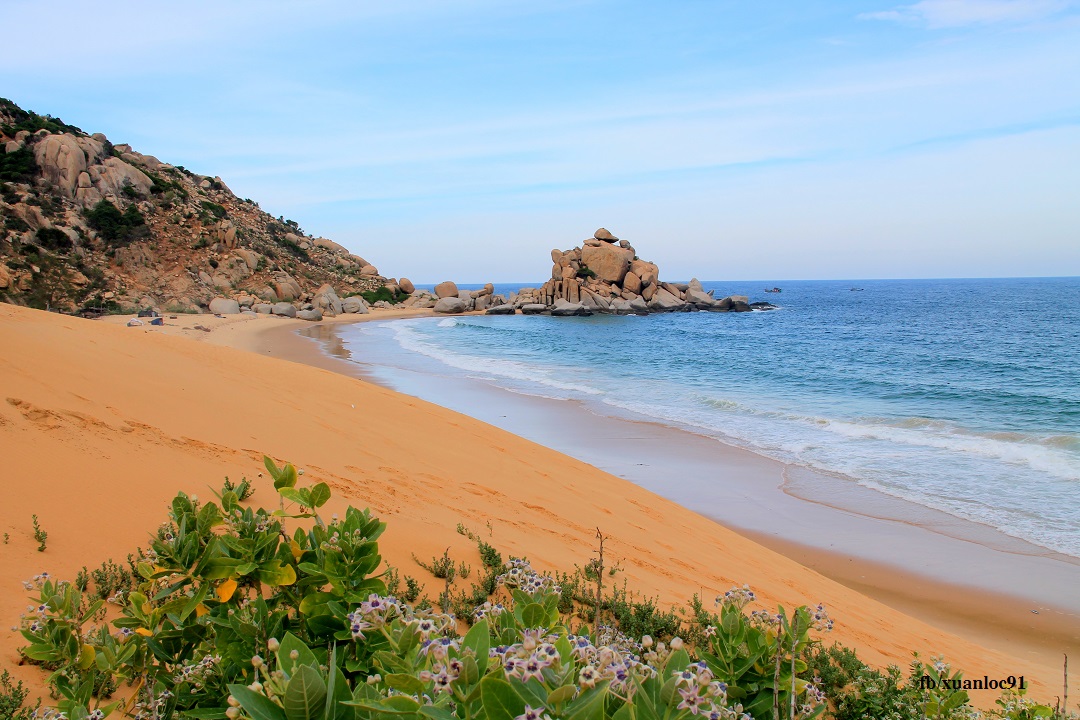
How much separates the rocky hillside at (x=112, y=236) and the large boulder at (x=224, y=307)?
91 centimetres

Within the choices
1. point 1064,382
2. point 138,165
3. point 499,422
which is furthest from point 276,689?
point 138,165

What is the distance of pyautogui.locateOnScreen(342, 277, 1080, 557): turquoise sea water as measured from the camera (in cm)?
1241

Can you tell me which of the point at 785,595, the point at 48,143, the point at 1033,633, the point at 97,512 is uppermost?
the point at 48,143

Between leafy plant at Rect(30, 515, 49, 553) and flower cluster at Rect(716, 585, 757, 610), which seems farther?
leafy plant at Rect(30, 515, 49, 553)

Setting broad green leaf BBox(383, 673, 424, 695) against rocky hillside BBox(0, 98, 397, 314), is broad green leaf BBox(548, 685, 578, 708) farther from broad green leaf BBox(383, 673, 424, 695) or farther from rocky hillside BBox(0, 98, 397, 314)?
rocky hillside BBox(0, 98, 397, 314)

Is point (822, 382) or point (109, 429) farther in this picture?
point (822, 382)

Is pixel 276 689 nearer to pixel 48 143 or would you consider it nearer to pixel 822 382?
pixel 822 382

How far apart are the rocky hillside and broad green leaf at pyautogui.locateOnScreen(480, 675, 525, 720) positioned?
39.0 metres

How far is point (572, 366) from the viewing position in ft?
96.8

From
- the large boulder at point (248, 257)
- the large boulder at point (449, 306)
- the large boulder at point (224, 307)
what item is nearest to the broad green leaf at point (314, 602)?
the large boulder at point (224, 307)

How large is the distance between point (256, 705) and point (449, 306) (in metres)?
67.4

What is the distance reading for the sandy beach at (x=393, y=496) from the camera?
5.17 meters

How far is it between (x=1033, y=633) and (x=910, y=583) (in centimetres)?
132

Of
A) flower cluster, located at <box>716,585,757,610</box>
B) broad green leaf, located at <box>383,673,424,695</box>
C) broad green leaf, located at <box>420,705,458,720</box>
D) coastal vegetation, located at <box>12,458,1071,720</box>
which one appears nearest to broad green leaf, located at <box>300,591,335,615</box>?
coastal vegetation, located at <box>12,458,1071,720</box>
